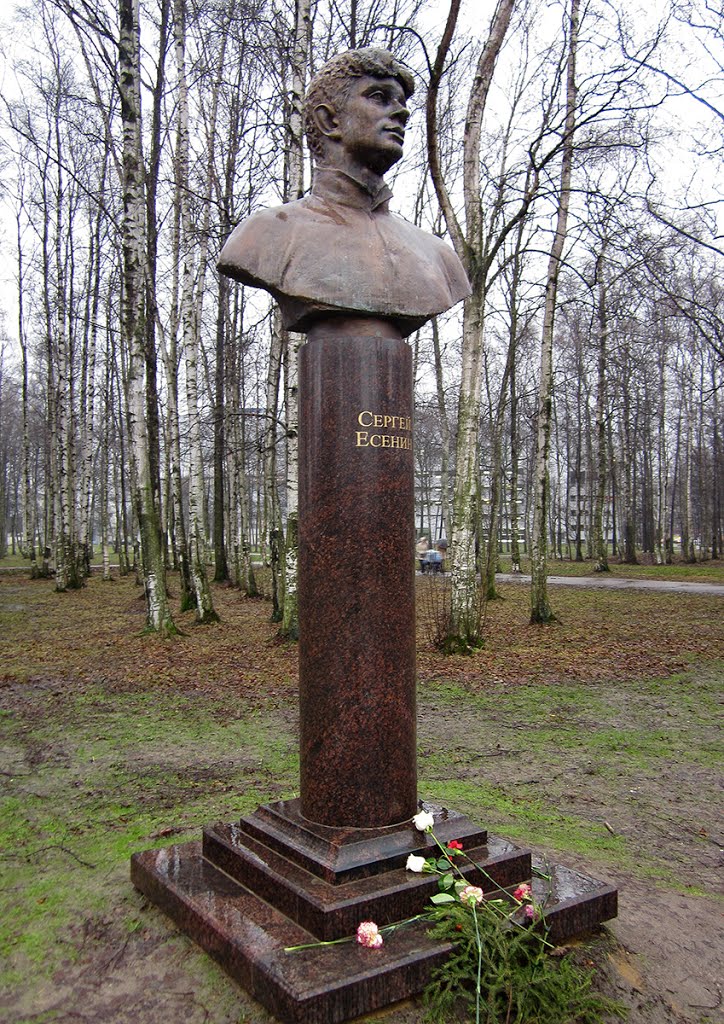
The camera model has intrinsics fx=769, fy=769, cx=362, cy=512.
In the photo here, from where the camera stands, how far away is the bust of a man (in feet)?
10.8

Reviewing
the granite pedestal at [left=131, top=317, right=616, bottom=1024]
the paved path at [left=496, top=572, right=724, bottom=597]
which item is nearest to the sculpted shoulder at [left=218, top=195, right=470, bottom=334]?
the granite pedestal at [left=131, top=317, right=616, bottom=1024]

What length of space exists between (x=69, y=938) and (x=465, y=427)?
7330 millimetres

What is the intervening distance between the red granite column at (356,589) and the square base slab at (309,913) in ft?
0.88

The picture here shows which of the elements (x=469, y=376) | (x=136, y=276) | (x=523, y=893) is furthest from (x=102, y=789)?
(x=136, y=276)

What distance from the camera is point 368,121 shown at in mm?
3312

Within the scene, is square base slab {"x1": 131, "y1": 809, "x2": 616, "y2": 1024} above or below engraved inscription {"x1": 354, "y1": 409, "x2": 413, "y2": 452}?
below

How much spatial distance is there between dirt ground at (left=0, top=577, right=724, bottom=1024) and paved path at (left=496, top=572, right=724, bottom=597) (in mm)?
11699

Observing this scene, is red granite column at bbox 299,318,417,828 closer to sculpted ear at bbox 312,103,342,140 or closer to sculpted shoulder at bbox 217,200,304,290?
sculpted shoulder at bbox 217,200,304,290

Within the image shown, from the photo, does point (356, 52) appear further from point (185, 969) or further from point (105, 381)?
point (105, 381)

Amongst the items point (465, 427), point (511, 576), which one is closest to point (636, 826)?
point (465, 427)

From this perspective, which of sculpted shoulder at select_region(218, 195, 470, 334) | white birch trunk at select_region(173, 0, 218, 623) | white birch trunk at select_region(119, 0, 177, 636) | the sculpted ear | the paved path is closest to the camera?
sculpted shoulder at select_region(218, 195, 470, 334)

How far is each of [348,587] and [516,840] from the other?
1.83 meters

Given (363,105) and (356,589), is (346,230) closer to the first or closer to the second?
(363,105)

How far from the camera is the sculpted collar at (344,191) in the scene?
11.4ft
